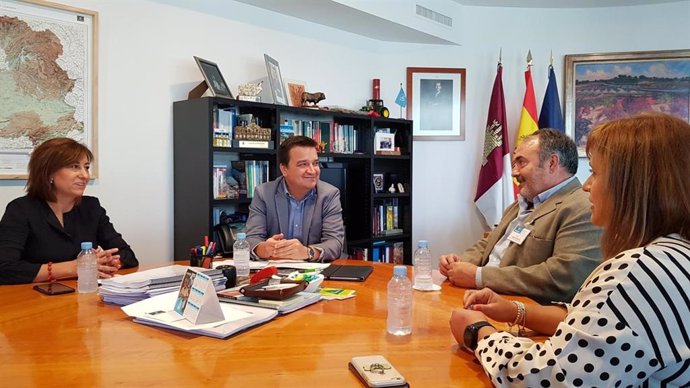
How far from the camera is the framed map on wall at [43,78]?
2854 mm

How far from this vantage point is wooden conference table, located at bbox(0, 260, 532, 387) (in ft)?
3.72

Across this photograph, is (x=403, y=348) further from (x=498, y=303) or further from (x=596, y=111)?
(x=596, y=111)

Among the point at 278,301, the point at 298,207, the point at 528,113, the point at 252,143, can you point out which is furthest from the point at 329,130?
the point at 278,301

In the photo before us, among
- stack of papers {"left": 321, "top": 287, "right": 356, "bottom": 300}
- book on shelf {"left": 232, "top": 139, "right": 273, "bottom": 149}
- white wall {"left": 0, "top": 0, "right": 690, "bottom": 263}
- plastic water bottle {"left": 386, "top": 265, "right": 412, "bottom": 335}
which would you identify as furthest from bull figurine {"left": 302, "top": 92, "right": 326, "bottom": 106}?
plastic water bottle {"left": 386, "top": 265, "right": 412, "bottom": 335}

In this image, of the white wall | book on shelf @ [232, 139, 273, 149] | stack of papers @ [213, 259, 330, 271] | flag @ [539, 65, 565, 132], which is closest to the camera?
stack of papers @ [213, 259, 330, 271]

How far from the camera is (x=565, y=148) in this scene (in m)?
2.28

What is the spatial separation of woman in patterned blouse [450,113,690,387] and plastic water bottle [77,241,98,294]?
1.43 m

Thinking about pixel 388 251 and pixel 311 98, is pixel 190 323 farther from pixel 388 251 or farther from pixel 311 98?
pixel 388 251

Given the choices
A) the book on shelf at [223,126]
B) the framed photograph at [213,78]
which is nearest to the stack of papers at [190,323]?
the book on shelf at [223,126]

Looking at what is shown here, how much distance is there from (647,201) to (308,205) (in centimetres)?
205

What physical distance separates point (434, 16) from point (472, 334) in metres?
3.68

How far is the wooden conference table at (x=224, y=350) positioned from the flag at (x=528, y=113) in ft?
10.3

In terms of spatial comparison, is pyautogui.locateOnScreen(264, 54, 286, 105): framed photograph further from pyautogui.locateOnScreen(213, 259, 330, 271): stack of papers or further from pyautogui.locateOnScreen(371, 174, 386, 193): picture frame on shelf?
pyautogui.locateOnScreen(213, 259, 330, 271): stack of papers

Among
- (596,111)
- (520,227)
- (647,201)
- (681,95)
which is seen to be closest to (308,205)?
(520,227)
